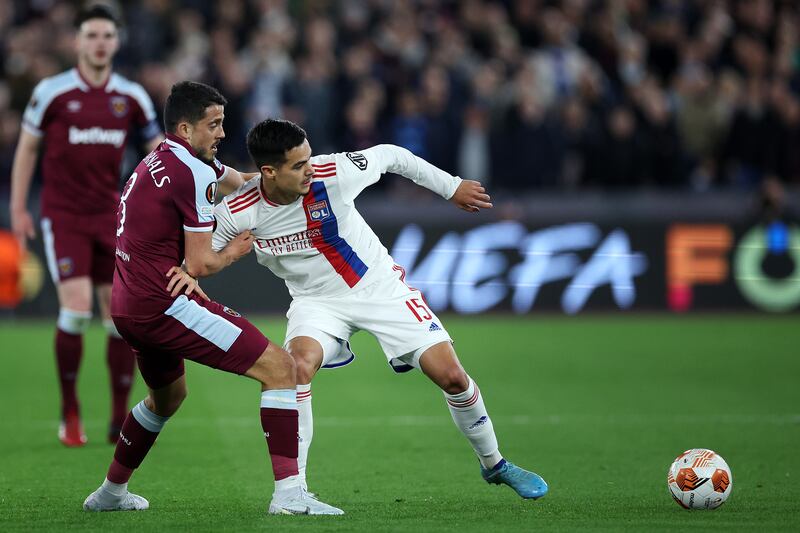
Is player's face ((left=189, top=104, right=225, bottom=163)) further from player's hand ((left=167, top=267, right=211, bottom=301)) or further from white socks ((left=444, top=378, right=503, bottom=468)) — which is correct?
white socks ((left=444, top=378, right=503, bottom=468))

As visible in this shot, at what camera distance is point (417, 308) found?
670 cm

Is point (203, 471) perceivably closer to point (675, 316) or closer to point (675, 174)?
point (675, 316)

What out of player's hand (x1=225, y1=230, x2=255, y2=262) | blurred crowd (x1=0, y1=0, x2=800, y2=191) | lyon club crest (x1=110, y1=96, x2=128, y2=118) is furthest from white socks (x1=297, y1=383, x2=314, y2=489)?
blurred crowd (x1=0, y1=0, x2=800, y2=191)

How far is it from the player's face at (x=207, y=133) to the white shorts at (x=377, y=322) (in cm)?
112

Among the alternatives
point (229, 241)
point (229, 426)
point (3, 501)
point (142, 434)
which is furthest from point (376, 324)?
point (229, 426)

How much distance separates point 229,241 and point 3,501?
1713mm

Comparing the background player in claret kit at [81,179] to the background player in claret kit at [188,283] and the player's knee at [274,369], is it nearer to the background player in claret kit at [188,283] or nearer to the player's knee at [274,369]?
the background player in claret kit at [188,283]

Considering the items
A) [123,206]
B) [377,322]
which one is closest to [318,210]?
[377,322]

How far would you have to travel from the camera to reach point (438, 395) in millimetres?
10766

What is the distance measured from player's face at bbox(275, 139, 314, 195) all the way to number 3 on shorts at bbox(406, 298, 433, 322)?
839 millimetres

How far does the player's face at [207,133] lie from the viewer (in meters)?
5.96

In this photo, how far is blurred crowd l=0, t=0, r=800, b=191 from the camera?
16.2 m

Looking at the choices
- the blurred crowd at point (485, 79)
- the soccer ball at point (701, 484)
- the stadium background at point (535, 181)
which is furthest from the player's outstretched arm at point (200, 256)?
the blurred crowd at point (485, 79)

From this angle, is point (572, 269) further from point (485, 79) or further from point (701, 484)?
point (701, 484)
